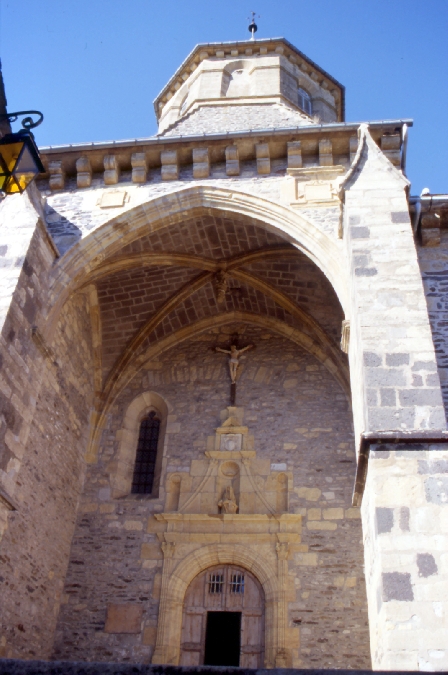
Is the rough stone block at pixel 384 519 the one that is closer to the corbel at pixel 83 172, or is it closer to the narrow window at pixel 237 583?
the narrow window at pixel 237 583

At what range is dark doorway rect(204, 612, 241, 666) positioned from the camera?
7598 millimetres

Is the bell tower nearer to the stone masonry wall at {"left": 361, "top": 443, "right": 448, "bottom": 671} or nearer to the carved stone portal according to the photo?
the carved stone portal

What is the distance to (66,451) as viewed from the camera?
8.67 m

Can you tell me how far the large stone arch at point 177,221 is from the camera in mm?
7484

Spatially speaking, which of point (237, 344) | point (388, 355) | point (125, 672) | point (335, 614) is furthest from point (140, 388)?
point (125, 672)

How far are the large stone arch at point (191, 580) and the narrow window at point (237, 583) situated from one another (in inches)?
5.3

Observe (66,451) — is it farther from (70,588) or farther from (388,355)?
(388,355)

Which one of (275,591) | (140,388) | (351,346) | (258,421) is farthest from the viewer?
(140,388)

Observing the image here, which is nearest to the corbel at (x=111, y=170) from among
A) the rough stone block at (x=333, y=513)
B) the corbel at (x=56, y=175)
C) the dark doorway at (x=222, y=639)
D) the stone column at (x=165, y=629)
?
the corbel at (x=56, y=175)

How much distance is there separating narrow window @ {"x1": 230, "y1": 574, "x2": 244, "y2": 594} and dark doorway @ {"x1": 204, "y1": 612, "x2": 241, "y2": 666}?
26 cm

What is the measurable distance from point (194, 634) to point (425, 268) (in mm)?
4772

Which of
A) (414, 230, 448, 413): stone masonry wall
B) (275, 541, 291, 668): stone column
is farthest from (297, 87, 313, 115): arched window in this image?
(275, 541, 291, 668): stone column

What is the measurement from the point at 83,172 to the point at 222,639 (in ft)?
19.0

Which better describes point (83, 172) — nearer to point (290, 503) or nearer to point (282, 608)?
point (290, 503)
